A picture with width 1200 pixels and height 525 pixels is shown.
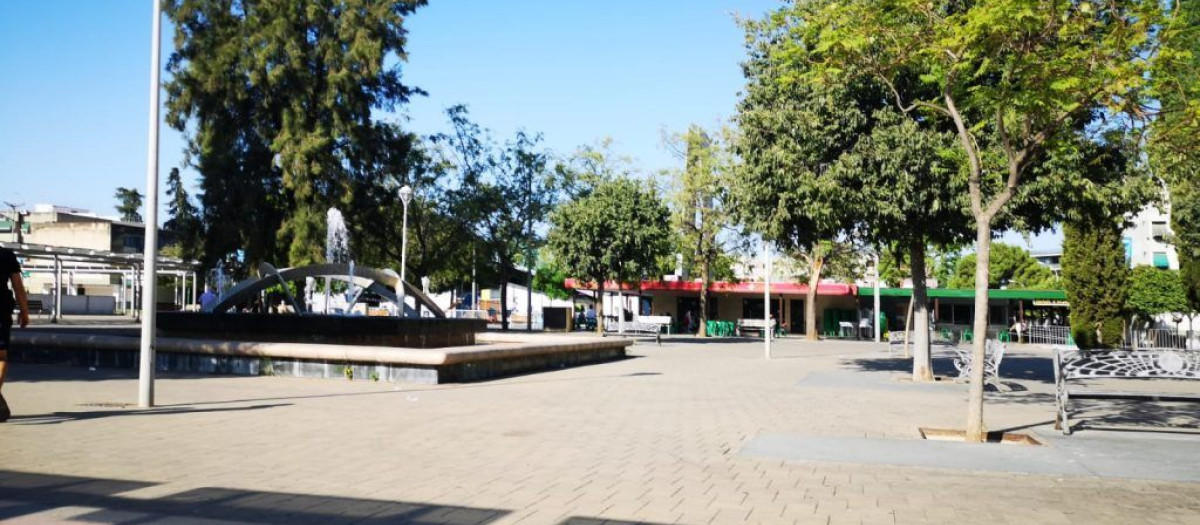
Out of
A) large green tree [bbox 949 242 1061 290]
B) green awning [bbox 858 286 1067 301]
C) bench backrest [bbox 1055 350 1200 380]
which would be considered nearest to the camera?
bench backrest [bbox 1055 350 1200 380]

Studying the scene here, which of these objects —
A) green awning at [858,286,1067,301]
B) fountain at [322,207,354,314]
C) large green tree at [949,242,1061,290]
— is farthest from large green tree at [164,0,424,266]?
large green tree at [949,242,1061,290]

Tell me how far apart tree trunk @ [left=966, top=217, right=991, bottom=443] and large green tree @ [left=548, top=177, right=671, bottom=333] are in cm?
2715

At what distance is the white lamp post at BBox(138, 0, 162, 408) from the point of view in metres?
10.6

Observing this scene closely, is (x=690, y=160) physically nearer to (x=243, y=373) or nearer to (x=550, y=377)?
(x=550, y=377)

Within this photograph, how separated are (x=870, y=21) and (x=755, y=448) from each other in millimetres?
5297

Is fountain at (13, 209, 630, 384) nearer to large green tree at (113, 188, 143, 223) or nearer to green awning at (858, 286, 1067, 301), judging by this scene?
green awning at (858, 286, 1067, 301)

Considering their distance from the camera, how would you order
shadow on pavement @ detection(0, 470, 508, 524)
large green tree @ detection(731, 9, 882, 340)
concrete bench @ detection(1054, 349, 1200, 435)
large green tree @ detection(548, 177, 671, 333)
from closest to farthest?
shadow on pavement @ detection(0, 470, 508, 524), concrete bench @ detection(1054, 349, 1200, 435), large green tree @ detection(731, 9, 882, 340), large green tree @ detection(548, 177, 671, 333)

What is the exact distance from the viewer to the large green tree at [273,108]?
35.6 metres

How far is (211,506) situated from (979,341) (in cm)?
738

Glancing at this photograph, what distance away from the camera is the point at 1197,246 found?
125ft

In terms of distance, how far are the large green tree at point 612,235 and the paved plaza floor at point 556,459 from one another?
22.7 metres

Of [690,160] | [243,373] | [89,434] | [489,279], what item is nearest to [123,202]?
[489,279]

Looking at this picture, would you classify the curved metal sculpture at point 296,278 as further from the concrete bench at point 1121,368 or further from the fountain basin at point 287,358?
the concrete bench at point 1121,368

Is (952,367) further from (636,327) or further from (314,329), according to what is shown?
(636,327)
